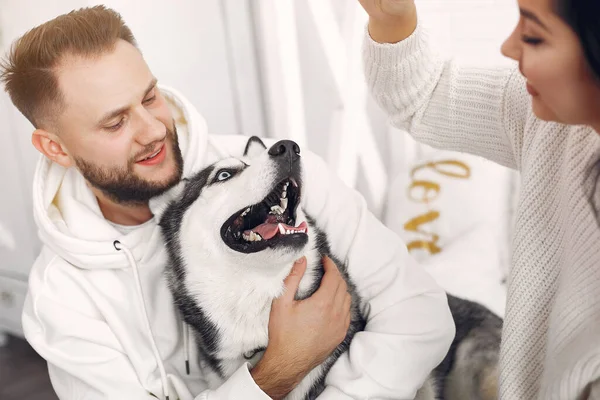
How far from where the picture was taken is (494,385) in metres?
1.25

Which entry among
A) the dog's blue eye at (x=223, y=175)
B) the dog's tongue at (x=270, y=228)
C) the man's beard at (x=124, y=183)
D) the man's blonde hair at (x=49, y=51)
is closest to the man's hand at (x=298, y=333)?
the dog's tongue at (x=270, y=228)

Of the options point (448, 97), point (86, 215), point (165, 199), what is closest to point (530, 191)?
point (448, 97)

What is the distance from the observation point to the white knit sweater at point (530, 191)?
0.68 metres

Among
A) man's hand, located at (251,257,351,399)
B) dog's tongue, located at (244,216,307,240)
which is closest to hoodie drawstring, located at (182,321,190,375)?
man's hand, located at (251,257,351,399)

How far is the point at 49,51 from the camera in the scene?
0.98 meters

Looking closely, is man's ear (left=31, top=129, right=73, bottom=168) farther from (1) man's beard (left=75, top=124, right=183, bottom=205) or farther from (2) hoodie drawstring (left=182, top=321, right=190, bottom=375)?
(2) hoodie drawstring (left=182, top=321, right=190, bottom=375)

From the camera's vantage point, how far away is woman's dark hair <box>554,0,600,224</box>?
505 mm

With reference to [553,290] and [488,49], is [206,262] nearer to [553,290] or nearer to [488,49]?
[553,290]

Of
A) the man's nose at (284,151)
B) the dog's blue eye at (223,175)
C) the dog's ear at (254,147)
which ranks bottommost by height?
the dog's blue eye at (223,175)

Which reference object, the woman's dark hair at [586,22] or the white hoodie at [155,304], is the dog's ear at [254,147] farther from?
the woman's dark hair at [586,22]

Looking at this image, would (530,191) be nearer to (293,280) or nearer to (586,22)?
(586,22)

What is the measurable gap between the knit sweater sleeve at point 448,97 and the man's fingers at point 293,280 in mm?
341

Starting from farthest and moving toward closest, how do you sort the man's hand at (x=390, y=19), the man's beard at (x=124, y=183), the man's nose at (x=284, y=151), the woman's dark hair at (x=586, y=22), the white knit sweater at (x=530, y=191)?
the man's beard at (x=124, y=183) → the man's nose at (x=284, y=151) → the man's hand at (x=390, y=19) → the white knit sweater at (x=530, y=191) → the woman's dark hair at (x=586, y=22)

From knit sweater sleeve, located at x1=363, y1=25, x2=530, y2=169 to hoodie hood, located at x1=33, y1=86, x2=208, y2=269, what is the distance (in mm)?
424
